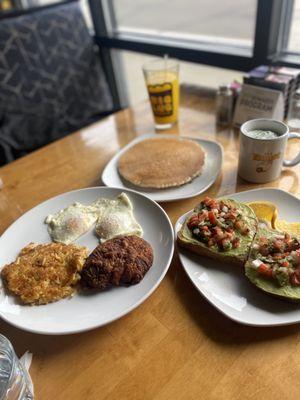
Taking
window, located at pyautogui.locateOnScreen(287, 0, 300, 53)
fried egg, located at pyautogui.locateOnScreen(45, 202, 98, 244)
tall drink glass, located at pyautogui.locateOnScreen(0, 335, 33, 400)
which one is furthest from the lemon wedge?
window, located at pyautogui.locateOnScreen(287, 0, 300, 53)

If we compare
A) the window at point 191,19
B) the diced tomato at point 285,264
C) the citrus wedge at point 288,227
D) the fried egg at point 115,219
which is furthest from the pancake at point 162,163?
the window at point 191,19

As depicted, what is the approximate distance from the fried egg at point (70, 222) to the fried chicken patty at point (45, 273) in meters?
0.07

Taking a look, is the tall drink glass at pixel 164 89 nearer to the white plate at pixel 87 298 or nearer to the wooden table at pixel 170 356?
the white plate at pixel 87 298

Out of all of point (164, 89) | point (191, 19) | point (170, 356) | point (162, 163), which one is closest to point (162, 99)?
point (164, 89)

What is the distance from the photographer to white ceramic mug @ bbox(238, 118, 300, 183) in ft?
3.11

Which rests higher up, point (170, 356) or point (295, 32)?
point (295, 32)

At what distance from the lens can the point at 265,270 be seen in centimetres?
69

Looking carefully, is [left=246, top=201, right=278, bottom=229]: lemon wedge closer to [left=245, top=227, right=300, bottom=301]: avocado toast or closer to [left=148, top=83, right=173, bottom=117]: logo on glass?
[left=245, top=227, right=300, bottom=301]: avocado toast

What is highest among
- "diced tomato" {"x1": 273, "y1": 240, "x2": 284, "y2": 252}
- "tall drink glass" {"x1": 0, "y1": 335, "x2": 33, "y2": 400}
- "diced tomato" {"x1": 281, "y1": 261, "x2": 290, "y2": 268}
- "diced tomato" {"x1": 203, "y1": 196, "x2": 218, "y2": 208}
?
"diced tomato" {"x1": 281, "y1": 261, "x2": 290, "y2": 268}

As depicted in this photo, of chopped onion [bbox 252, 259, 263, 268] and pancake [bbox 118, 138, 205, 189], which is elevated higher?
chopped onion [bbox 252, 259, 263, 268]

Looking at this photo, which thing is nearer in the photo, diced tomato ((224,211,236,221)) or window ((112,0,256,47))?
diced tomato ((224,211,236,221))

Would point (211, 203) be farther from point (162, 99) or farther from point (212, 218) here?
point (162, 99)

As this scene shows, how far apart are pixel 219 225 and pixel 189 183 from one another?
281mm

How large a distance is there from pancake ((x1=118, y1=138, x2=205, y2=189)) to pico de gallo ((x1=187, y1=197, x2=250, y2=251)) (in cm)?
22
